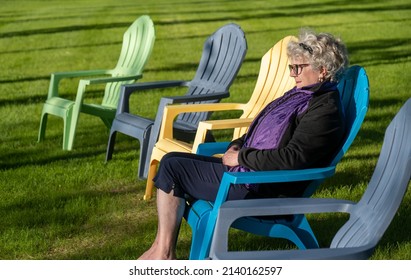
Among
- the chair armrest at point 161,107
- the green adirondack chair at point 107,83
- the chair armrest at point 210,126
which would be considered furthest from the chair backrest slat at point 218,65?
the chair armrest at point 210,126

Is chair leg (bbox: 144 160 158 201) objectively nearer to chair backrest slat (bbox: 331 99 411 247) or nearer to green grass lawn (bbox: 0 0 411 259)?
green grass lawn (bbox: 0 0 411 259)

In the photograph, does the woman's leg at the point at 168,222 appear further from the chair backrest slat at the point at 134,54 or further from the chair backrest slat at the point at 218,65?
the chair backrest slat at the point at 134,54

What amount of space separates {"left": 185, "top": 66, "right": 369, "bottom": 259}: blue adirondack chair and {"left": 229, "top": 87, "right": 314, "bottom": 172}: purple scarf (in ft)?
0.88

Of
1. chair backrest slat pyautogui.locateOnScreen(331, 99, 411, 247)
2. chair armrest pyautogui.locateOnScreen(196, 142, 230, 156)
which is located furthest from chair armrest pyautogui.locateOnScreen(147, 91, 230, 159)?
chair backrest slat pyautogui.locateOnScreen(331, 99, 411, 247)

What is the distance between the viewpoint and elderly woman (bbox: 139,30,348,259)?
5.17 m

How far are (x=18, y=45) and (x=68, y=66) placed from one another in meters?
4.30

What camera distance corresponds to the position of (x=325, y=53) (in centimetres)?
535

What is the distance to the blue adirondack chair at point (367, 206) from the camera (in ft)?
13.5

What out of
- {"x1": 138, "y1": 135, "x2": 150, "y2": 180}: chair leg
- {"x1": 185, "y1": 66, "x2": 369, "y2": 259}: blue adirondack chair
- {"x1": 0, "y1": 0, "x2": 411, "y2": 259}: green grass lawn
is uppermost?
{"x1": 185, "y1": 66, "x2": 369, "y2": 259}: blue adirondack chair

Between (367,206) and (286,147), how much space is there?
2.72ft

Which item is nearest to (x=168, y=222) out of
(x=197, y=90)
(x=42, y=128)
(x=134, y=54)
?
(x=197, y=90)

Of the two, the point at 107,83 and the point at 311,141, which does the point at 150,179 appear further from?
the point at 107,83

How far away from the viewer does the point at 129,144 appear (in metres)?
9.41

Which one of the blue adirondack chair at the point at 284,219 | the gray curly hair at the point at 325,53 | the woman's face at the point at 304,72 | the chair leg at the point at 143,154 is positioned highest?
the gray curly hair at the point at 325,53
